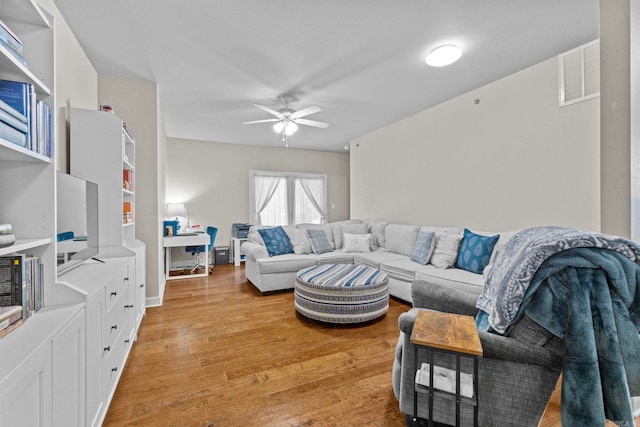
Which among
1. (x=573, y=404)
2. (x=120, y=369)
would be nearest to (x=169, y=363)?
(x=120, y=369)

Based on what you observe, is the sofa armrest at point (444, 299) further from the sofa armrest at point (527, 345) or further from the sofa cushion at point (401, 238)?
the sofa cushion at point (401, 238)

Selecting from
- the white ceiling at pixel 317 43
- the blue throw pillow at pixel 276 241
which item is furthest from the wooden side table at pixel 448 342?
the blue throw pillow at pixel 276 241

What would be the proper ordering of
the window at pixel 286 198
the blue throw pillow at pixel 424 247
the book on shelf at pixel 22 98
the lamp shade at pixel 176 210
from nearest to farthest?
the book on shelf at pixel 22 98, the blue throw pillow at pixel 424 247, the lamp shade at pixel 176 210, the window at pixel 286 198

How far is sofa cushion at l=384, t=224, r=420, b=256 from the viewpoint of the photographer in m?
4.11

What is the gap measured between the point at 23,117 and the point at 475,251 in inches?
142

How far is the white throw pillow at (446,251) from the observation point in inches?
129

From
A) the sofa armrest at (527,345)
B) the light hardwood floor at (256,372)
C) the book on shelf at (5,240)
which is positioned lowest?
the light hardwood floor at (256,372)

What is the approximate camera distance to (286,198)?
689cm

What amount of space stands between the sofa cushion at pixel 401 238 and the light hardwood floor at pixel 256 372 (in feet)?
3.83

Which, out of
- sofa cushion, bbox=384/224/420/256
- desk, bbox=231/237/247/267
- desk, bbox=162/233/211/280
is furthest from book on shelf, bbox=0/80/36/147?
desk, bbox=231/237/247/267

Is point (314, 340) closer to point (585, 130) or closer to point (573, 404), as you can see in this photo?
point (573, 404)

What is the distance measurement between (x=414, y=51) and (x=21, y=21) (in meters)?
2.74

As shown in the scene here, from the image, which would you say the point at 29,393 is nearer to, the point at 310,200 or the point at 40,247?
the point at 40,247

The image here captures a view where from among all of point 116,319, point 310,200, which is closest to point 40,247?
point 116,319
